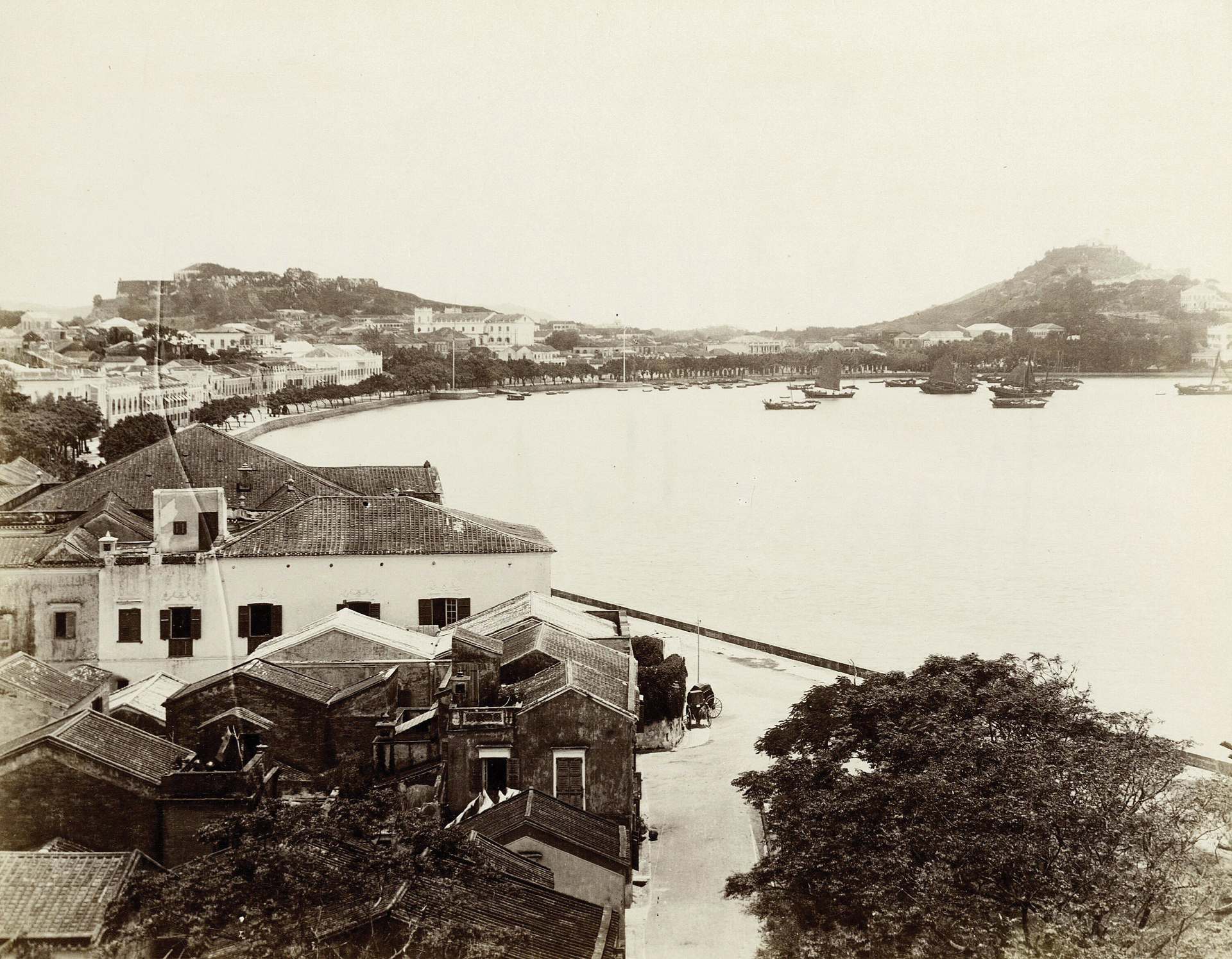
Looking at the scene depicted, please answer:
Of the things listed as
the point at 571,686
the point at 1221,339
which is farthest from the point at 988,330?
the point at 571,686

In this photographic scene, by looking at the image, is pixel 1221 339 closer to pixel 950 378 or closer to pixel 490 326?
pixel 950 378

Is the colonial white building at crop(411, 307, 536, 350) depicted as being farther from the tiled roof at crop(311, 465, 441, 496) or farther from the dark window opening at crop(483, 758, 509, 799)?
the dark window opening at crop(483, 758, 509, 799)

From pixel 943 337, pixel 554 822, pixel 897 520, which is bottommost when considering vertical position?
pixel 897 520

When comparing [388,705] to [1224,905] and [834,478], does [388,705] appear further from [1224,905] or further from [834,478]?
[834,478]

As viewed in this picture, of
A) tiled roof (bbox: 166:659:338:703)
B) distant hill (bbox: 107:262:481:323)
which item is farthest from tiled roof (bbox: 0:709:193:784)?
distant hill (bbox: 107:262:481:323)

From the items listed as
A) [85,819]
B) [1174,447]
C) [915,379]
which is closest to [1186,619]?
[85,819]
